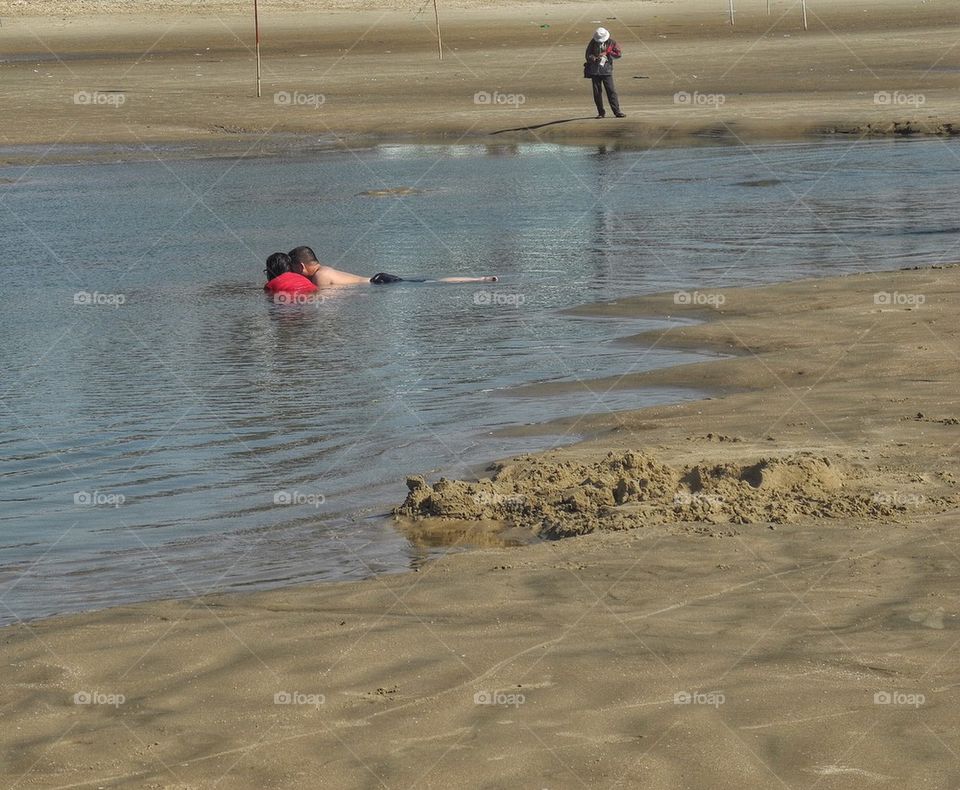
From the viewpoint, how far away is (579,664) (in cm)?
504

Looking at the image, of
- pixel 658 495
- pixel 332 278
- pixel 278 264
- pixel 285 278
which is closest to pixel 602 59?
pixel 332 278

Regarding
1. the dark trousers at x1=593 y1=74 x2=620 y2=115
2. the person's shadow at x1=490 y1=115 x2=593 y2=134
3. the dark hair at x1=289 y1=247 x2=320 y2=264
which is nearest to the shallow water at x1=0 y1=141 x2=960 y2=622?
the dark hair at x1=289 y1=247 x2=320 y2=264

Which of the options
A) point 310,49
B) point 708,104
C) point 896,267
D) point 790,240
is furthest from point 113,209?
point 310,49

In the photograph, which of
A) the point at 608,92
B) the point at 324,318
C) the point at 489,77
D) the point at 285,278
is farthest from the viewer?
the point at 489,77

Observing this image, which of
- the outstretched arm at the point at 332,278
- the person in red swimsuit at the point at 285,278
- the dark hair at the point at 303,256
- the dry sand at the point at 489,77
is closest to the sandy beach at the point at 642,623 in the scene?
the outstretched arm at the point at 332,278

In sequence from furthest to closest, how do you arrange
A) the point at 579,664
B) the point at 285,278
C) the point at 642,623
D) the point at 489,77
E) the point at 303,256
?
the point at 489,77 < the point at 303,256 < the point at 285,278 < the point at 642,623 < the point at 579,664

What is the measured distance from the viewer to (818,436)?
8.03 m

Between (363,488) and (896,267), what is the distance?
295 inches

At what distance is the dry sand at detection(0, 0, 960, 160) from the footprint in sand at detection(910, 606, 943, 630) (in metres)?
19.9

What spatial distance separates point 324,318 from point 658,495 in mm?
7040

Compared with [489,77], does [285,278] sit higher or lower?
lower

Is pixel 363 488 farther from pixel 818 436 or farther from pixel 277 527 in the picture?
pixel 818 436

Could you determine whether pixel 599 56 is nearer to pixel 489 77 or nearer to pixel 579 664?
pixel 489 77

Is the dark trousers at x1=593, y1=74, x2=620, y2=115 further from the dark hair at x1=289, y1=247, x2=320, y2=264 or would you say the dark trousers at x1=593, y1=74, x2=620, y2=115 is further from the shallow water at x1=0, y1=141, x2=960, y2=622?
the dark hair at x1=289, y1=247, x2=320, y2=264
